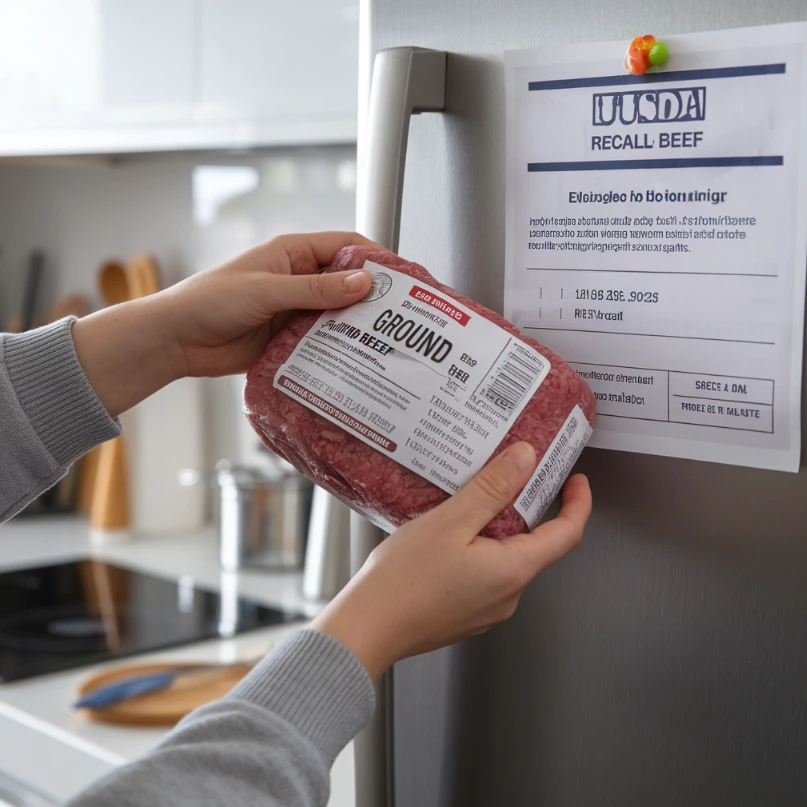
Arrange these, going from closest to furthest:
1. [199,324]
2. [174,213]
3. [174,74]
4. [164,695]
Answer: [199,324] → [164,695] → [174,74] → [174,213]

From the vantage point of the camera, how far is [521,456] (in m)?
0.58

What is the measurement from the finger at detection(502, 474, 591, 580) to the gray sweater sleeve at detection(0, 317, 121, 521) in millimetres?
406

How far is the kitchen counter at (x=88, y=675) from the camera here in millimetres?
1155

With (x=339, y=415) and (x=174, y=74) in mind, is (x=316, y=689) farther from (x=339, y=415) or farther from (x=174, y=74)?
(x=174, y=74)

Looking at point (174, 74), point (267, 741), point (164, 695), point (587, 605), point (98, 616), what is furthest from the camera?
point (98, 616)

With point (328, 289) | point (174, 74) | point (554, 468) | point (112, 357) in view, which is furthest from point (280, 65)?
point (554, 468)

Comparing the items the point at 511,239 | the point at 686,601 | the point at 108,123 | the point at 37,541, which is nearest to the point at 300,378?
the point at 511,239

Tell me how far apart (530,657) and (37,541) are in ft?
5.22

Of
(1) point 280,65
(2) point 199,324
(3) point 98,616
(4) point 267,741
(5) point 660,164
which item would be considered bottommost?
(3) point 98,616

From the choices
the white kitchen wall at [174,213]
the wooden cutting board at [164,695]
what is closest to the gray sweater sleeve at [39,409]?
the wooden cutting board at [164,695]

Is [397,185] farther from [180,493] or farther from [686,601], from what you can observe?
[180,493]

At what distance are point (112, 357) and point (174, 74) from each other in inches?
31.2

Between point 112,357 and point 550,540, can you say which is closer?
point 550,540

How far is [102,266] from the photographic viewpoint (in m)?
2.13
